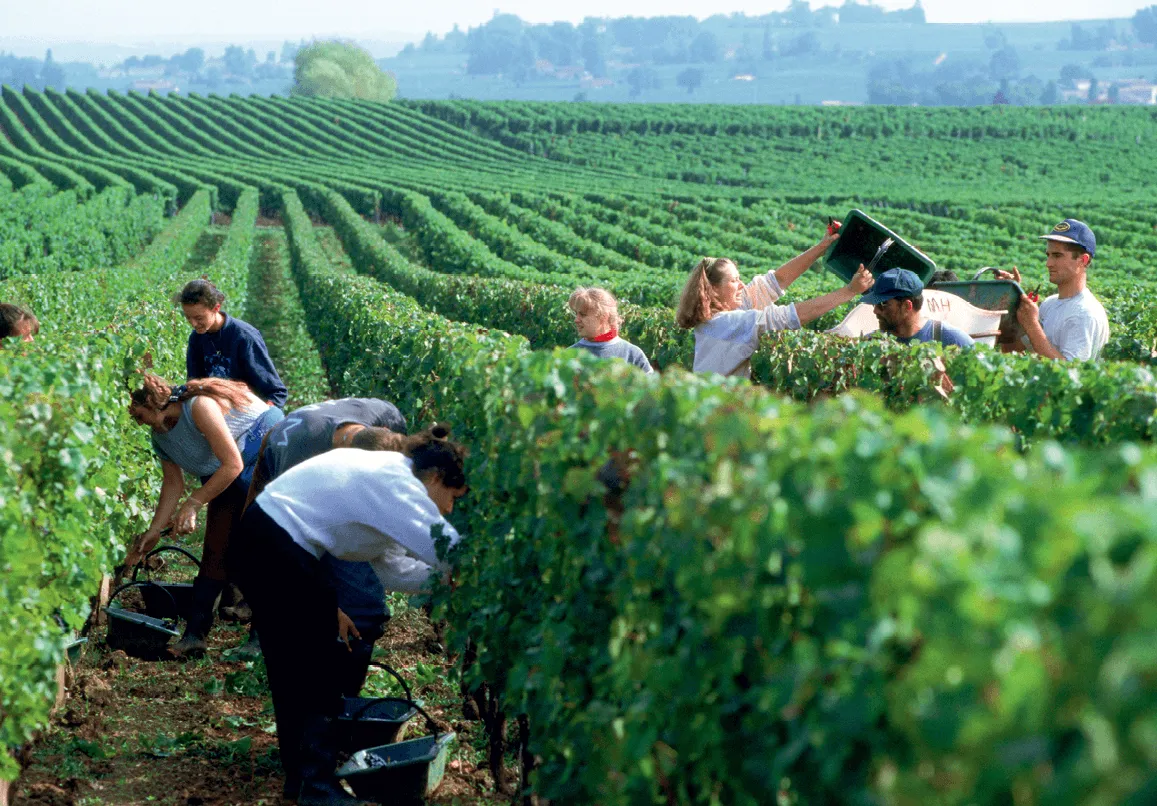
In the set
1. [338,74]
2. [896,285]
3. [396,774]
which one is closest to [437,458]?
[396,774]

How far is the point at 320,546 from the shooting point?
452 centimetres

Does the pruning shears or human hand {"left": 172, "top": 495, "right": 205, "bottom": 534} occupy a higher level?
the pruning shears

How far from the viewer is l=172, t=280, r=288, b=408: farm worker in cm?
720

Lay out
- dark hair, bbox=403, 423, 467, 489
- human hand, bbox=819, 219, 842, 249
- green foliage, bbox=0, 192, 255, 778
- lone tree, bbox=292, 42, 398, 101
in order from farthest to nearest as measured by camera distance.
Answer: lone tree, bbox=292, 42, 398, 101, human hand, bbox=819, 219, 842, 249, dark hair, bbox=403, 423, 467, 489, green foliage, bbox=0, 192, 255, 778

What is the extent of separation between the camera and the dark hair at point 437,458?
446 cm

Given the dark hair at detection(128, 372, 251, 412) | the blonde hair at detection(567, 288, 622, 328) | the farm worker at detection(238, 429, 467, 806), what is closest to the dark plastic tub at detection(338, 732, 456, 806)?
the farm worker at detection(238, 429, 467, 806)

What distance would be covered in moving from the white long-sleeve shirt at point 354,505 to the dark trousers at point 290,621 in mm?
78

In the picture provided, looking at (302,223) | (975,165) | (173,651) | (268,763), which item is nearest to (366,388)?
(173,651)

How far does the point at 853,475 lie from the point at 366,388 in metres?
8.66

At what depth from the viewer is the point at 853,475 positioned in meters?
2.04

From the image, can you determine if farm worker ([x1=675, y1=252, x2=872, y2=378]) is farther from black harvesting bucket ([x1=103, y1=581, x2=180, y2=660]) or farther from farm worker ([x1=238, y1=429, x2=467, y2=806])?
black harvesting bucket ([x1=103, y1=581, x2=180, y2=660])

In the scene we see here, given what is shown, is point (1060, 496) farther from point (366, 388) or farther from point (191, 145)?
point (191, 145)

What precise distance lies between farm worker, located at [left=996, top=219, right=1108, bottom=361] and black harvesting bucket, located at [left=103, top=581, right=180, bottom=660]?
494cm

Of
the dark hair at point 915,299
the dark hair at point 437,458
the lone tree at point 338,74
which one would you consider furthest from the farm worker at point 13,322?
the lone tree at point 338,74
